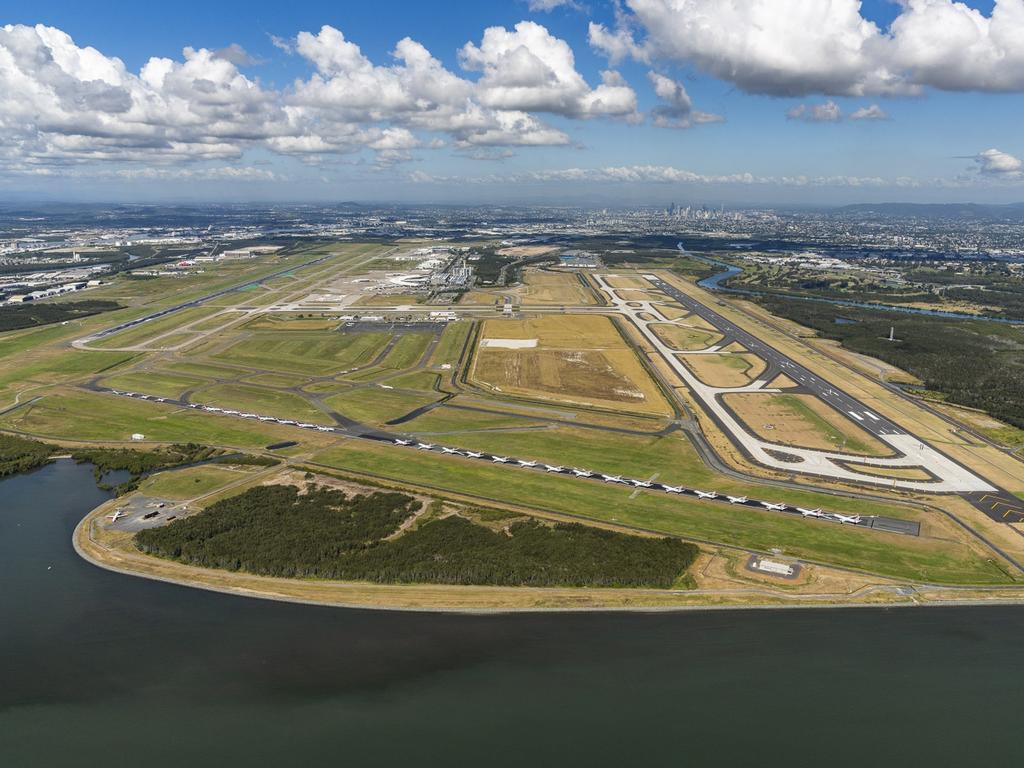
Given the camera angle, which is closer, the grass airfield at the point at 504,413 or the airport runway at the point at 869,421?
the grass airfield at the point at 504,413

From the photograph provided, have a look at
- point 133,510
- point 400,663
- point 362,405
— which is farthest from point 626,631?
point 362,405

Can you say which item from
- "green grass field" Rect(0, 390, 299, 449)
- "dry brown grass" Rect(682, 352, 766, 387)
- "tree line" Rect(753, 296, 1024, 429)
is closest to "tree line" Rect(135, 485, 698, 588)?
"green grass field" Rect(0, 390, 299, 449)

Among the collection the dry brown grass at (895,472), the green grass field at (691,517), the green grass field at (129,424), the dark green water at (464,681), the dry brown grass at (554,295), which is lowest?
the dark green water at (464,681)

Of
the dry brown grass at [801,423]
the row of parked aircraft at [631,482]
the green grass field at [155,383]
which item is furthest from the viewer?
the green grass field at [155,383]

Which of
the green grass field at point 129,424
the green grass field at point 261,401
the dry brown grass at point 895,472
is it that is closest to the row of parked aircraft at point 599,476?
the green grass field at point 261,401

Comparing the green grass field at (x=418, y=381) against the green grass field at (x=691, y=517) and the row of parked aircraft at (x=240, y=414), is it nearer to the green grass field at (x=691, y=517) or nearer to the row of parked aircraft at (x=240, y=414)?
the row of parked aircraft at (x=240, y=414)

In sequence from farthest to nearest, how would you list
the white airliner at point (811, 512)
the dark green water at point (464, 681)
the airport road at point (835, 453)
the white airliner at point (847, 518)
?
the airport road at point (835, 453)
the white airliner at point (811, 512)
the white airliner at point (847, 518)
the dark green water at point (464, 681)

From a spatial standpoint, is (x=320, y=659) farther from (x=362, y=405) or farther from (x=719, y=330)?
(x=719, y=330)

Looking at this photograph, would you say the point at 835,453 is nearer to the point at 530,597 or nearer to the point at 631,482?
the point at 631,482
